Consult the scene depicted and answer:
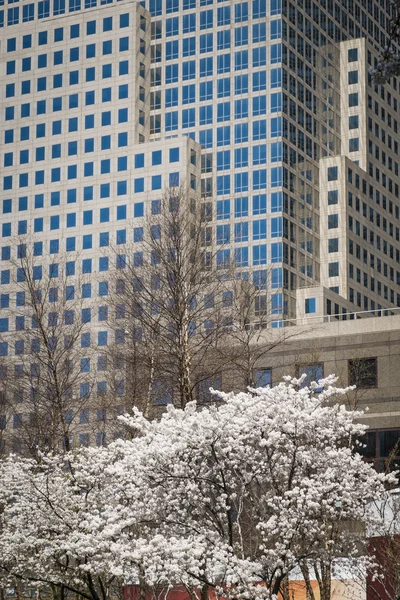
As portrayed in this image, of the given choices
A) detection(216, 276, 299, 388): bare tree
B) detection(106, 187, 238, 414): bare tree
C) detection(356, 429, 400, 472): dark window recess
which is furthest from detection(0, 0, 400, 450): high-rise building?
detection(106, 187, 238, 414): bare tree

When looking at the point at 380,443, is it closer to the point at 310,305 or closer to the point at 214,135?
the point at 310,305

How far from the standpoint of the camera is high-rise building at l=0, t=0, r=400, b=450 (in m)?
146

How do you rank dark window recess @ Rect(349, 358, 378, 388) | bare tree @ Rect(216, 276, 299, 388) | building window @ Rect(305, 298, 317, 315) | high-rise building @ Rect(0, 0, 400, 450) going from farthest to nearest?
high-rise building @ Rect(0, 0, 400, 450) → building window @ Rect(305, 298, 317, 315) → dark window recess @ Rect(349, 358, 378, 388) → bare tree @ Rect(216, 276, 299, 388)

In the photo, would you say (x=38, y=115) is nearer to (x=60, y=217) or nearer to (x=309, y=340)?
(x=60, y=217)

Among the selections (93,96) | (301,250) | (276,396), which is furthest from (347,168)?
(276,396)

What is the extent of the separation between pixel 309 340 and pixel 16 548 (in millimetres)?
32262

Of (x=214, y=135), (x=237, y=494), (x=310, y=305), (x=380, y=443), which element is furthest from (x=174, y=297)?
(x=214, y=135)

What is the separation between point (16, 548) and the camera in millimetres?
37156

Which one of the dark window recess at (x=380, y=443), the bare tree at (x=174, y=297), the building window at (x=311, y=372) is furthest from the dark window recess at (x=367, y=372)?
the bare tree at (x=174, y=297)

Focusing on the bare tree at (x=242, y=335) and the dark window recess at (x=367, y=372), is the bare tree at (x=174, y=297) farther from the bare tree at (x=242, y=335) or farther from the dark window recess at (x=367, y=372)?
the dark window recess at (x=367, y=372)

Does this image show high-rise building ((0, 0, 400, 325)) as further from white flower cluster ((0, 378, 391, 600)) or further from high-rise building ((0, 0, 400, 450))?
white flower cluster ((0, 378, 391, 600))

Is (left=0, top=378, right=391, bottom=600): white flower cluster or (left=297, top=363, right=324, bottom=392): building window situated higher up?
(left=297, top=363, right=324, bottom=392): building window

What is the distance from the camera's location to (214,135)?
Answer: 151 metres

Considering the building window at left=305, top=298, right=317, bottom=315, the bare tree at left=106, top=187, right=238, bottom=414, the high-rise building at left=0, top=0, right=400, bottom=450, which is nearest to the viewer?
the bare tree at left=106, top=187, right=238, bottom=414
